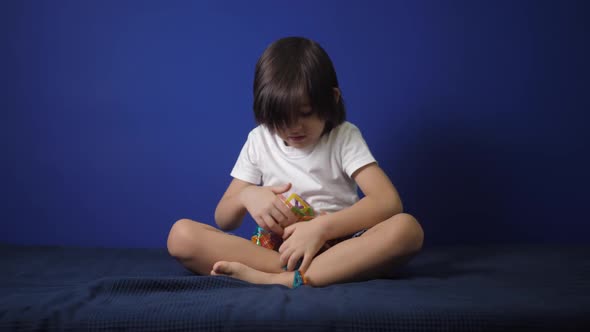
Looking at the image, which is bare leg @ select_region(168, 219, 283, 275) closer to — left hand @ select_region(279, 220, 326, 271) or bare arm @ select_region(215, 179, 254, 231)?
left hand @ select_region(279, 220, 326, 271)

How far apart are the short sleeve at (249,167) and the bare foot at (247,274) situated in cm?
32

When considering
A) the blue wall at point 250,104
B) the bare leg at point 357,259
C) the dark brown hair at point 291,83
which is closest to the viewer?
the bare leg at point 357,259

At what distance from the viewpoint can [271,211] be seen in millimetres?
1066

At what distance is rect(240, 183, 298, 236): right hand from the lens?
107 centimetres

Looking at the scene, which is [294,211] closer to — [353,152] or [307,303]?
[353,152]

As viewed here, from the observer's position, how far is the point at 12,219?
1.57 m

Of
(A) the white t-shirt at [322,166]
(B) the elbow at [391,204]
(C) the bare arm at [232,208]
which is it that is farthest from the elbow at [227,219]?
(B) the elbow at [391,204]

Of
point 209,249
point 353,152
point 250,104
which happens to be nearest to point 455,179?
point 353,152

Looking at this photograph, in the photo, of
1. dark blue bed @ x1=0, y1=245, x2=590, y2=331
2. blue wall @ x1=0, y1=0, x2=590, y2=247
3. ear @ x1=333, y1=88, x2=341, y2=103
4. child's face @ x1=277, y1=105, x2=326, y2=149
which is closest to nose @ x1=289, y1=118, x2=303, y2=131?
child's face @ x1=277, y1=105, x2=326, y2=149

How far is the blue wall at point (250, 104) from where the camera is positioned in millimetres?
1526

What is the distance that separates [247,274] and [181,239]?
0.47ft

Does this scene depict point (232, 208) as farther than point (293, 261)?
Yes

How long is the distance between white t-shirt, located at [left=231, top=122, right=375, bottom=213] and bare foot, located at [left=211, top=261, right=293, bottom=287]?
0.24 meters

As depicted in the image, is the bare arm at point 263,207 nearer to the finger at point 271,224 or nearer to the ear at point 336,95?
the finger at point 271,224
